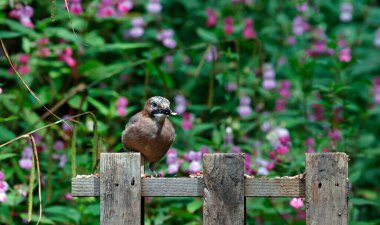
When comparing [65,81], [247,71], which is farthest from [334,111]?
[65,81]

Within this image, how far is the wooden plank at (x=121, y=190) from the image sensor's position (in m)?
3.30

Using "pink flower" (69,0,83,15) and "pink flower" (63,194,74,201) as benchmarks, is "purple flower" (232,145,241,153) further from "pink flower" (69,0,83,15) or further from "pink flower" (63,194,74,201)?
"pink flower" (69,0,83,15)

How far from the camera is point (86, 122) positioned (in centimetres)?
A: 559

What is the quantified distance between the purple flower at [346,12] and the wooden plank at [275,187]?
4.19 meters

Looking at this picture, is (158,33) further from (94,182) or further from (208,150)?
(94,182)

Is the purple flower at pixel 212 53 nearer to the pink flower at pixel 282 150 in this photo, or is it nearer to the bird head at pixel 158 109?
the pink flower at pixel 282 150

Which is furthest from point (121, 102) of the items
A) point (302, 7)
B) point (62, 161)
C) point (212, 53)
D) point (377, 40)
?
point (377, 40)

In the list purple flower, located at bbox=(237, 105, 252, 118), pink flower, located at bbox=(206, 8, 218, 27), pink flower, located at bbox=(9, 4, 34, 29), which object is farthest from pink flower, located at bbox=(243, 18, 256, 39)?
pink flower, located at bbox=(9, 4, 34, 29)

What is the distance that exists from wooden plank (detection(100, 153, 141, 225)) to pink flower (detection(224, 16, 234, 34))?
3.60 metres

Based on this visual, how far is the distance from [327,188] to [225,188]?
389 millimetres

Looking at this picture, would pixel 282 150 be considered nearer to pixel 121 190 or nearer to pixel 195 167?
pixel 195 167

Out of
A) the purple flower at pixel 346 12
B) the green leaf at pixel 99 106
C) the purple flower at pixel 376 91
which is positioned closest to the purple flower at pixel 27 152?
the green leaf at pixel 99 106

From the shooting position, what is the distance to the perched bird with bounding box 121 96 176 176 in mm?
4152

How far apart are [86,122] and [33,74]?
668mm
